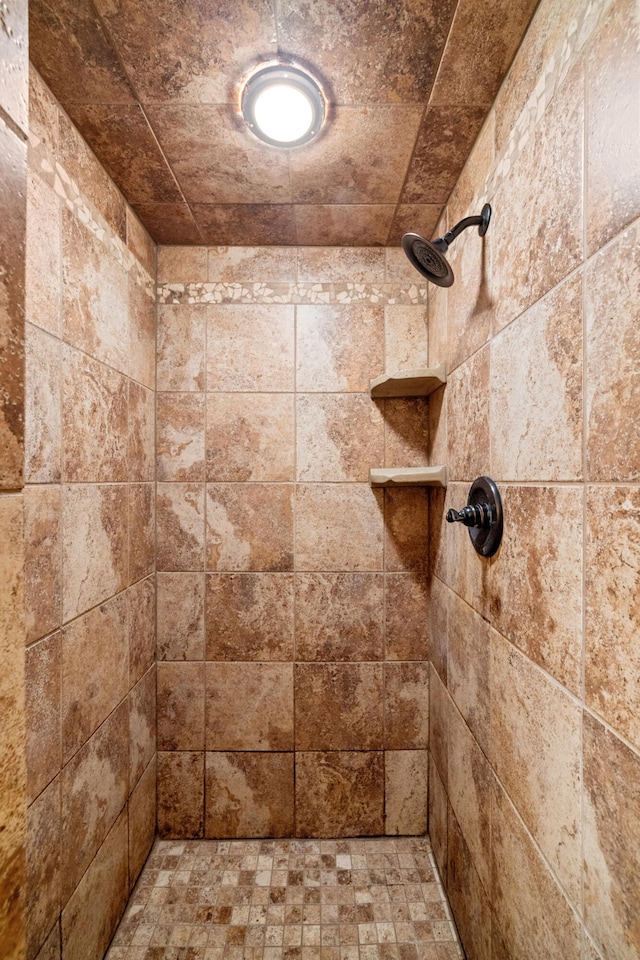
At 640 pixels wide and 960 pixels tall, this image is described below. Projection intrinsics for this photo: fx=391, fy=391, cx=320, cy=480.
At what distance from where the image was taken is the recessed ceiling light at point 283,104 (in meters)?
0.83

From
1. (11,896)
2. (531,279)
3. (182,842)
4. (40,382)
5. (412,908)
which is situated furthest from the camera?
(182,842)

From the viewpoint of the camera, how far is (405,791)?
1416 millimetres

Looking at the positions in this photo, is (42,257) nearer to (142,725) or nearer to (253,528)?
(253,528)

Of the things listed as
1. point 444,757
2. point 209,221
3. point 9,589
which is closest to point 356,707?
point 444,757

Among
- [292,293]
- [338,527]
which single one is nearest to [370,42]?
[292,293]

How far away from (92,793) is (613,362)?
1.46m

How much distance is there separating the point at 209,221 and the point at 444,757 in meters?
1.89

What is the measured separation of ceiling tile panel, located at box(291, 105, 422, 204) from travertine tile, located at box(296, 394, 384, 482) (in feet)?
2.00

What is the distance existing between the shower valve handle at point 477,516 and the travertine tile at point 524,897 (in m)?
0.56

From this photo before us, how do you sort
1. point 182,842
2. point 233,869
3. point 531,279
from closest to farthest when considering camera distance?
point 531,279, point 233,869, point 182,842

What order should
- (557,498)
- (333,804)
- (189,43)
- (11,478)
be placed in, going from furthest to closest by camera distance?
(333,804) → (189,43) → (557,498) → (11,478)

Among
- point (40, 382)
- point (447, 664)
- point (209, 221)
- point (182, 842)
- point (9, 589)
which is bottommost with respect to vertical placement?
point (182, 842)

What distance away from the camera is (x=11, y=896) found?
14.5 inches

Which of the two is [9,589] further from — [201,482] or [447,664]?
[447,664]
